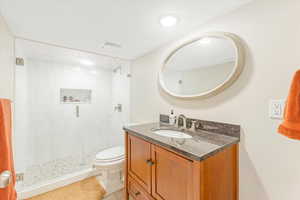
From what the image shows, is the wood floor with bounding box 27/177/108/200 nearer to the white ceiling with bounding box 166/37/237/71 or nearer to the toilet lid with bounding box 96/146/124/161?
the toilet lid with bounding box 96/146/124/161

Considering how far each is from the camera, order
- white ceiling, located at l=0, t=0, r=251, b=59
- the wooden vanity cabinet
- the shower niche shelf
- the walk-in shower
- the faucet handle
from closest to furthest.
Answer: the wooden vanity cabinet → white ceiling, located at l=0, t=0, r=251, b=59 → the faucet handle → the walk-in shower → the shower niche shelf

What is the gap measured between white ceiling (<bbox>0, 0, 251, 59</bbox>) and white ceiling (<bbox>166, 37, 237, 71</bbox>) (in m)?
0.18

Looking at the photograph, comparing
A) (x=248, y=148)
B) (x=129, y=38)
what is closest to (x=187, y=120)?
(x=248, y=148)

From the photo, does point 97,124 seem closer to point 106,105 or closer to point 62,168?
point 106,105

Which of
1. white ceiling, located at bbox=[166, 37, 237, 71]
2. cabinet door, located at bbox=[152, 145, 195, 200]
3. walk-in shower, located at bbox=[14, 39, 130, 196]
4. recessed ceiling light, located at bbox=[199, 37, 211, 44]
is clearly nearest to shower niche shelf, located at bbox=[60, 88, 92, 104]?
walk-in shower, located at bbox=[14, 39, 130, 196]

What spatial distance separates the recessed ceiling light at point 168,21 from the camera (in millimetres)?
1036

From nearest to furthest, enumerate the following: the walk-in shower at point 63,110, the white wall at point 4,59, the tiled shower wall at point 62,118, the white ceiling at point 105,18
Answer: the white ceiling at point 105,18
the white wall at point 4,59
the walk-in shower at point 63,110
the tiled shower wall at point 62,118

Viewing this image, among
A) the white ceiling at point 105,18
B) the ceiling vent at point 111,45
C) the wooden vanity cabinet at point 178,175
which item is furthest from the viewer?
the ceiling vent at point 111,45

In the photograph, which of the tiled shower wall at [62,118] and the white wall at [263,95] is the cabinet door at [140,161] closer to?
the white wall at [263,95]

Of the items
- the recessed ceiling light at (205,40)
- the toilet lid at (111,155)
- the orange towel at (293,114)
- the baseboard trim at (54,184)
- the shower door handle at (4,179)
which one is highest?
the recessed ceiling light at (205,40)

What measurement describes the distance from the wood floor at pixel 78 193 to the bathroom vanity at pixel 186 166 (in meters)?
0.82

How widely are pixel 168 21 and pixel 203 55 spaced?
444mm

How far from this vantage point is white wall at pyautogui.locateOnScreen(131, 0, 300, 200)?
2.37ft

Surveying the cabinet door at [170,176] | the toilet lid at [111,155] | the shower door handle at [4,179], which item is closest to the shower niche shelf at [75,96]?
the toilet lid at [111,155]
